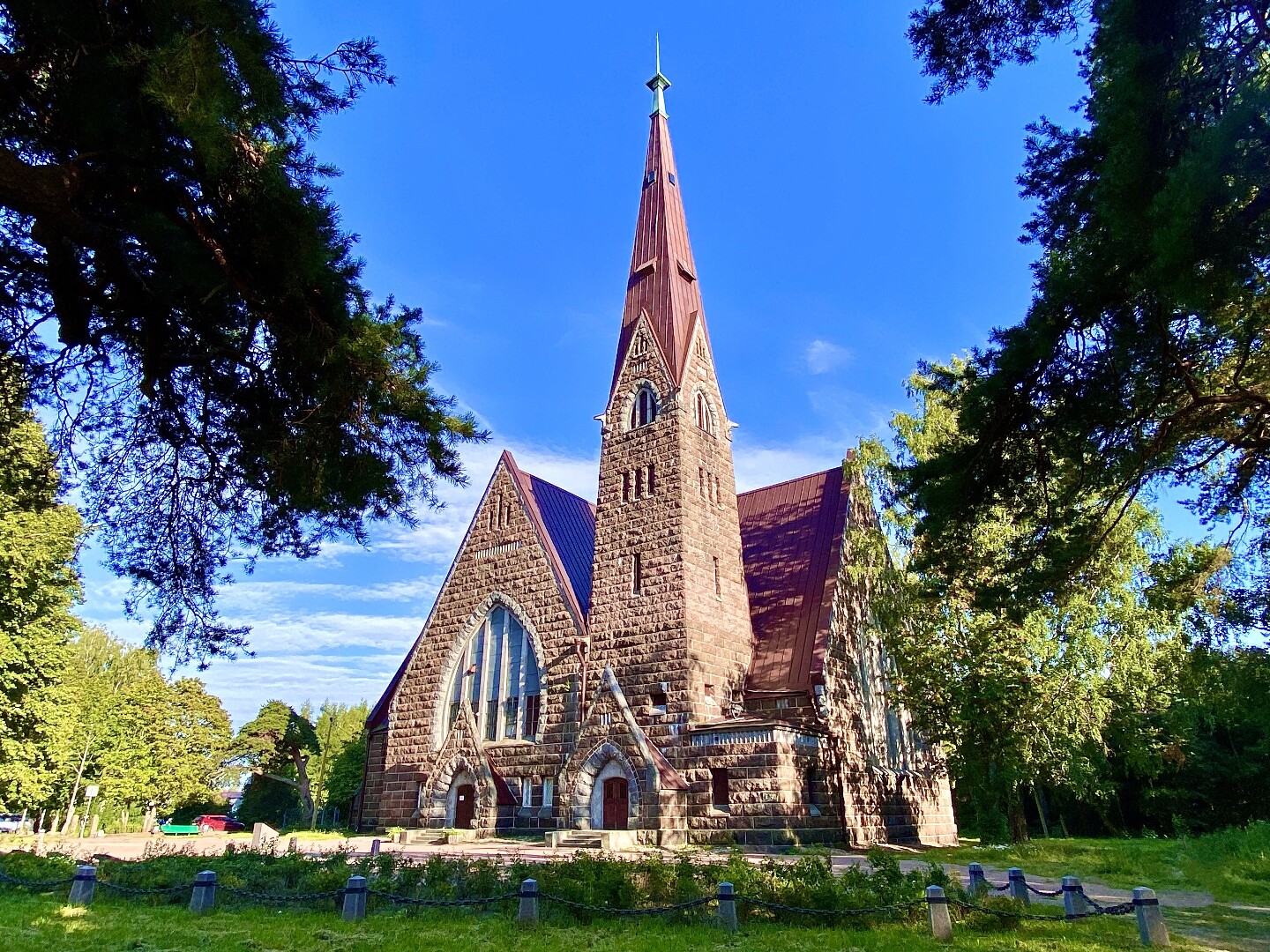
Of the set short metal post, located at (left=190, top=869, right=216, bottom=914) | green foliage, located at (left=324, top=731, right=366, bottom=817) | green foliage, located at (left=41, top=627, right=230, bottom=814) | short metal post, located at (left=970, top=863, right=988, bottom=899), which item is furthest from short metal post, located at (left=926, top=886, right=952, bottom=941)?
green foliage, located at (left=324, top=731, right=366, bottom=817)

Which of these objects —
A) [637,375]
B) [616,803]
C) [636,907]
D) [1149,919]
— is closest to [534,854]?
[616,803]

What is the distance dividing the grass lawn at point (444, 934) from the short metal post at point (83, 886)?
18.3 inches

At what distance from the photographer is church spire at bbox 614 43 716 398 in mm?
26391

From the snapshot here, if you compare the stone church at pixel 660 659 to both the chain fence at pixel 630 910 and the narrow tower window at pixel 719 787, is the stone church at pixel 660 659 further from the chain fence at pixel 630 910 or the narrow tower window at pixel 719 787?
the chain fence at pixel 630 910

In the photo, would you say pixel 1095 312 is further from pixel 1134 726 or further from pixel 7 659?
pixel 7 659

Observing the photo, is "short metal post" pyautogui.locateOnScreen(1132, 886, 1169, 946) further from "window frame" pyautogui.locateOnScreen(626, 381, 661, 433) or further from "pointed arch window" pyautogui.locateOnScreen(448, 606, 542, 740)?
"window frame" pyautogui.locateOnScreen(626, 381, 661, 433)

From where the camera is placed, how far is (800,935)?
27.6 feet

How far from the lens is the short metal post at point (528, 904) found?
9039mm

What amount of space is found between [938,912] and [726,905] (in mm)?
2216

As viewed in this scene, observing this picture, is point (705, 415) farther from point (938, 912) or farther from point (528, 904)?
point (938, 912)

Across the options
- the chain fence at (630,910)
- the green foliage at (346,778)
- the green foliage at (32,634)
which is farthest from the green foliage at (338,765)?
the chain fence at (630,910)

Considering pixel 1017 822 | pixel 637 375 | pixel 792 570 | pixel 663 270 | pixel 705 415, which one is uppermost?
pixel 663 270

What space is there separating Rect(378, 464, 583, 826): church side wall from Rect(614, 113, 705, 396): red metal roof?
6.28 m

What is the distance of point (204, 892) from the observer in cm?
980
